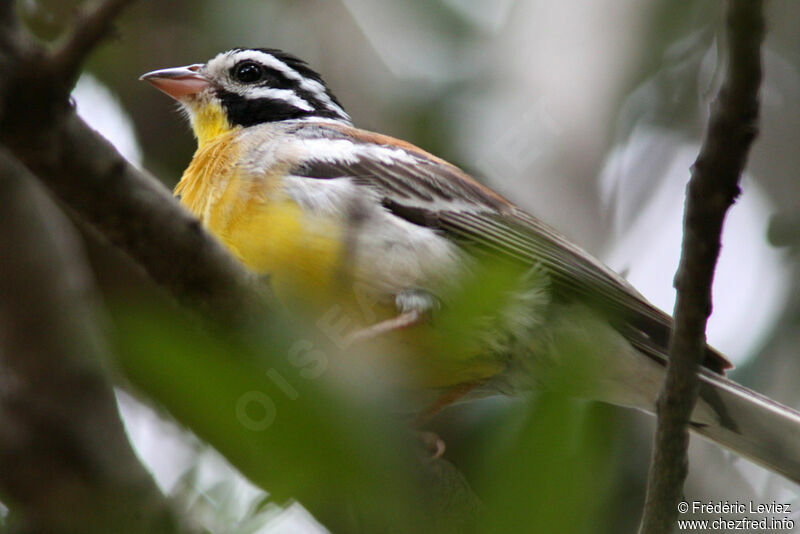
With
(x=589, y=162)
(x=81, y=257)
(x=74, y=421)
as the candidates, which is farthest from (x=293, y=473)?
(x=589, y=162)

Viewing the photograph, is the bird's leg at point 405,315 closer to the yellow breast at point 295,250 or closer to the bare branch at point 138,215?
the yellow breast at point 295,250

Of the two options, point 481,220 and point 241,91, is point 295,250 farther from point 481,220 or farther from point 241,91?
point 241,91

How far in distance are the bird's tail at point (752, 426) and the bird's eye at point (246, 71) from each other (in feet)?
11.3

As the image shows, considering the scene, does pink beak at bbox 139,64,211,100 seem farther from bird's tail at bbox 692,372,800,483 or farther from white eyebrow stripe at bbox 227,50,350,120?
bird's tail at bbox 692,372,800,483

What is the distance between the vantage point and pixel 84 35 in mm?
2408

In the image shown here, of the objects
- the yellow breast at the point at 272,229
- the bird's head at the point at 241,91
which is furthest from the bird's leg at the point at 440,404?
the bird's head at the point at 241,91

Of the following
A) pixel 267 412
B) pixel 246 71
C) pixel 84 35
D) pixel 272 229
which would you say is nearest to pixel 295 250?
pixel 272 229

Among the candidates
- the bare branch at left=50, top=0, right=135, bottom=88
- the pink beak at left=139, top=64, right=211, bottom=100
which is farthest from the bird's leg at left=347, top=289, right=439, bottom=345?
the pink beak at left=139, top=64, right=211, bottom=100

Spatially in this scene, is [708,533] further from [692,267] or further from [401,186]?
[692,267]

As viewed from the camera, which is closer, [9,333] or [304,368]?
[304,368]

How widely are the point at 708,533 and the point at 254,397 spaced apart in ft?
12.1

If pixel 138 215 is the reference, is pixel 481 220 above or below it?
above

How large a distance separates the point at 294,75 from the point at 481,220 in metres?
2.08

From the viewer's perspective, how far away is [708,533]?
5.13 m
